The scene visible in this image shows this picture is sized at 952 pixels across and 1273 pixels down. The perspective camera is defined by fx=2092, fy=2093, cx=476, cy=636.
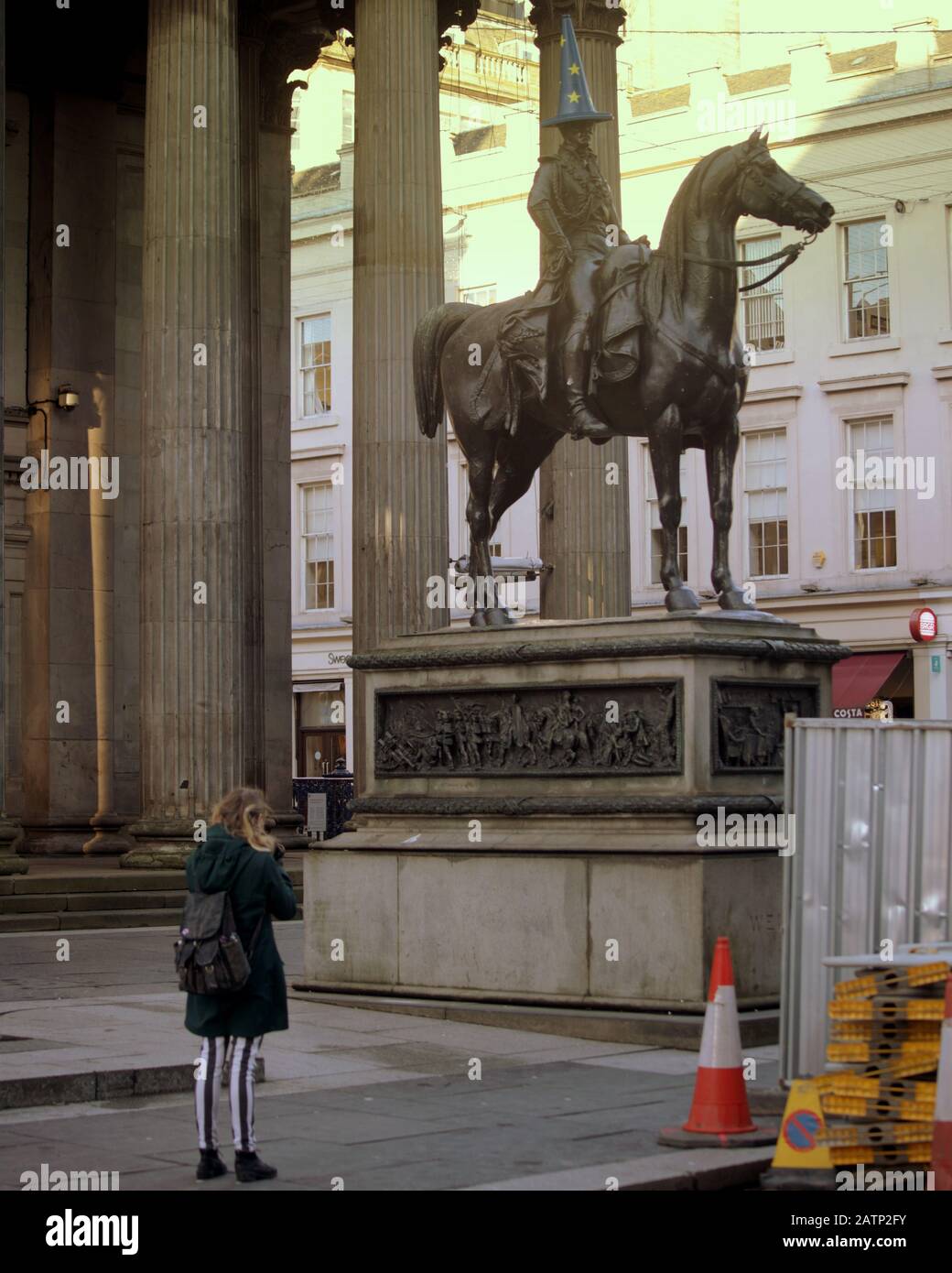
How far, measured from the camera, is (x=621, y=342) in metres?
17.4

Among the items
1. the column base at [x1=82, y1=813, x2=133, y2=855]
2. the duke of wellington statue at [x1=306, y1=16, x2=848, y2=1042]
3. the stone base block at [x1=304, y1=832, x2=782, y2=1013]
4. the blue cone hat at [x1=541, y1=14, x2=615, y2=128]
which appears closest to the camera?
the stone base block at [x1=304, y1=832, x2=782, y2=1013]

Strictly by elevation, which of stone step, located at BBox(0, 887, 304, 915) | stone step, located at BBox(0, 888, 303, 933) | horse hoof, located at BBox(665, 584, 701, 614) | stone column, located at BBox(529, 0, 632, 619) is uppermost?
stone column, located at BBox(529, 0, 632, 619)

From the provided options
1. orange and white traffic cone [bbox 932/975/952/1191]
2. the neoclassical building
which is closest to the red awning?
the neoclassical building

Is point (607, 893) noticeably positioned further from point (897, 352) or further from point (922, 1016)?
point (897, 352)

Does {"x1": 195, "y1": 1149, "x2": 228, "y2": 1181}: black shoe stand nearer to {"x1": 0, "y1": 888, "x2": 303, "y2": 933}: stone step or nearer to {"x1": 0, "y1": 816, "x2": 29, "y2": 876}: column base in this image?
{"x1": 0, "y1": 888, "x2": 303, "y2": 933}: stone step

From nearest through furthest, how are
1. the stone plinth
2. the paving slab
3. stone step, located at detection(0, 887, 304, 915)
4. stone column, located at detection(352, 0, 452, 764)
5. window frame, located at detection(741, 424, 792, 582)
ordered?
the paving slab
the stone plinth
stone step, located at detection(0, 887, 304, 915)
stone column, located at detection(352, 0, 452, 764)
window frame, located at detection(741, 424, 792, 582)

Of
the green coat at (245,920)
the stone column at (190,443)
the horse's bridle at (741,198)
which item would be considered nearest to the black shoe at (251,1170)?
the green coat at (245,920)

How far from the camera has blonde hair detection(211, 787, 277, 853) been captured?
1071cm

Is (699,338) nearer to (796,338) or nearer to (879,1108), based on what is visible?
(879,1108)

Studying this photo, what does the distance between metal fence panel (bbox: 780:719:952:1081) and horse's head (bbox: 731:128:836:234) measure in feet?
19.0
